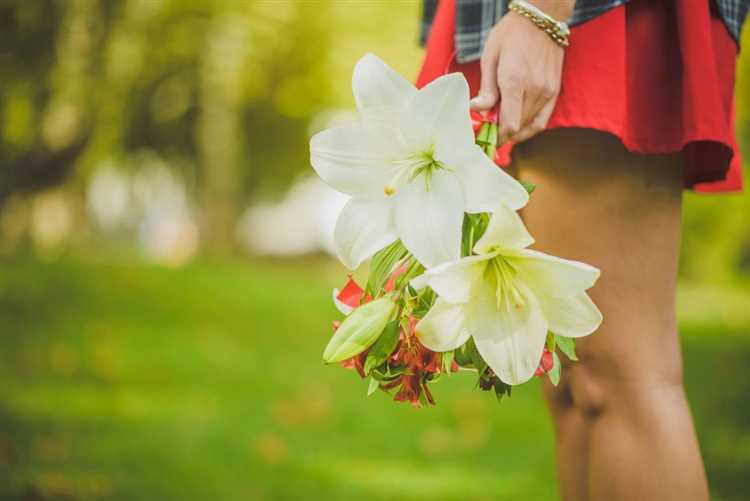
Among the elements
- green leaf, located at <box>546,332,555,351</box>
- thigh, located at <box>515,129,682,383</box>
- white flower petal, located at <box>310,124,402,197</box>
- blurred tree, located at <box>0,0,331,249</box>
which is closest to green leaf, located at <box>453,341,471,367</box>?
green leaf, located at <box>546,332,555,351</box>

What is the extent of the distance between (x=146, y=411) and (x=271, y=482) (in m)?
1.12

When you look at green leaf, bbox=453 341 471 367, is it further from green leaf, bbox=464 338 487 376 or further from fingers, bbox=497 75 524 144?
fingers, bbox=497 75 524 144

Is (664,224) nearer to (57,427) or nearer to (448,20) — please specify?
(448,20)

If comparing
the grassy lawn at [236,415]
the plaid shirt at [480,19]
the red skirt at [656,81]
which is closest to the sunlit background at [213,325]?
the grassy lawn at [236,415]

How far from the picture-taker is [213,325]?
623cm

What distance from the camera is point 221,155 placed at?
43.0 ft

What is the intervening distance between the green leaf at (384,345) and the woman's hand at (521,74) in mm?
338

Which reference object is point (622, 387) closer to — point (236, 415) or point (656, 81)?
point (656, 81)

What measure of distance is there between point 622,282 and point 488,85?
14.6 inches

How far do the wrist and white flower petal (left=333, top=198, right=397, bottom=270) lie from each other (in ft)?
1.29

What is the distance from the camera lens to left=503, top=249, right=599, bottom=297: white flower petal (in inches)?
42.1

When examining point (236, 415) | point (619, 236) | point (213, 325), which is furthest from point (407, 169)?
point (213, 325)

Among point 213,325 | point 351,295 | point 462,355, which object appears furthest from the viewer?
point 213,325

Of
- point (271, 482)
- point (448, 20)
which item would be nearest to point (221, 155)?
point (271, 482)
